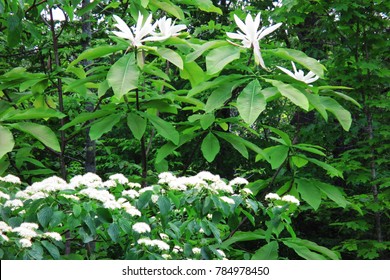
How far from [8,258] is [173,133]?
80cm

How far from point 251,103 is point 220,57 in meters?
0.19

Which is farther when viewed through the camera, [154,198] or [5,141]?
[154,198]

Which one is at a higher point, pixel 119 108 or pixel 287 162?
pixel 119 108

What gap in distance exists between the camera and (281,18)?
190 inches

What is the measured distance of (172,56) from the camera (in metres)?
1.83

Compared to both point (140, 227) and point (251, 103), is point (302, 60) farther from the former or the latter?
point (140, 227)

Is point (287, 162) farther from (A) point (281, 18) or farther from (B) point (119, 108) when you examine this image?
(A) point (281, 18)

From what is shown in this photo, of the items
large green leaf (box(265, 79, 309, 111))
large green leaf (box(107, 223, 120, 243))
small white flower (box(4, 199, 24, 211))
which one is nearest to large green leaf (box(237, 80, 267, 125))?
large green leaf (box(265, 79, 309, 111))

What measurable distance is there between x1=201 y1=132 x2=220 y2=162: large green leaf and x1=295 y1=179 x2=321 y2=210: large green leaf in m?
0.42

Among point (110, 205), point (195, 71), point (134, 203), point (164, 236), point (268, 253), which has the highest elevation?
point (195, 71)

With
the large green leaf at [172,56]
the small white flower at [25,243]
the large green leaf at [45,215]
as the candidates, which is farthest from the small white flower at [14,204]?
the large green leaf at [172,56]

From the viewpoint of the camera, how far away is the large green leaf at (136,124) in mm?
2129

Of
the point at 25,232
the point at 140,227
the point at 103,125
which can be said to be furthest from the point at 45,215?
the point at 103,125
